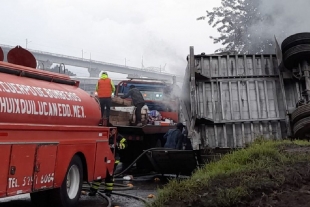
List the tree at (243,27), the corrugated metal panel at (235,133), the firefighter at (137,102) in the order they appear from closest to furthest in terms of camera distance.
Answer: the corrugated metal panel at (235,133) → the firefighter at (137,102) → the tree at (243,27)

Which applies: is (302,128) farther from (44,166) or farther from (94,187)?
(44,166)

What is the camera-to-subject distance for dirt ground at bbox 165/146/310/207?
13.4 ft

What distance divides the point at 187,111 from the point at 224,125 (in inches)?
61.6

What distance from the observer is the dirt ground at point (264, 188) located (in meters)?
4.09

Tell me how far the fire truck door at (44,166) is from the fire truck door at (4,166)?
0.56 metres

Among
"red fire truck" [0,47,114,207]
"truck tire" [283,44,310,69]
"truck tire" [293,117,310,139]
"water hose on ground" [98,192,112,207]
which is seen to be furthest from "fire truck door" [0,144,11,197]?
"truck tire" [283,44,310,69]

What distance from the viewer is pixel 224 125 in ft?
29.7

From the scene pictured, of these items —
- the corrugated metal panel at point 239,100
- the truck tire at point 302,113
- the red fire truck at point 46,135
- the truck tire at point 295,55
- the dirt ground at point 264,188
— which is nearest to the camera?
the dirt ground at point 264,188

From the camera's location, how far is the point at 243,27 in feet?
70.4

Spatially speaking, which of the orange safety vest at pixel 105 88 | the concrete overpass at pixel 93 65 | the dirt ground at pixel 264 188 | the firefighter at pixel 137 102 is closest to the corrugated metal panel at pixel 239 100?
the firefighter at pixel 137 102

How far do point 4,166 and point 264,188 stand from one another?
312 centimetres

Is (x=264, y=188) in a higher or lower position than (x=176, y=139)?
lower

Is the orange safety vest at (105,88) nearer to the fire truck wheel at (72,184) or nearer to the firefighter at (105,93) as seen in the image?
the firefighter at (105,93)

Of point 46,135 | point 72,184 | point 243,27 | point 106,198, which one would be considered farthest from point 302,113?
point 243,27
